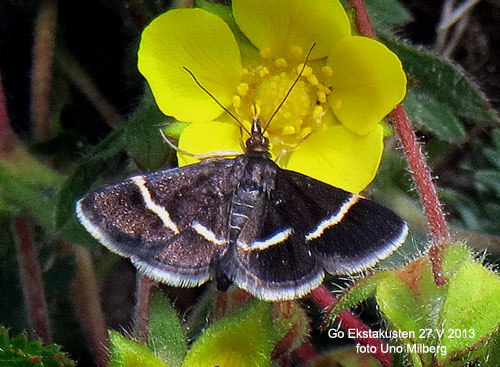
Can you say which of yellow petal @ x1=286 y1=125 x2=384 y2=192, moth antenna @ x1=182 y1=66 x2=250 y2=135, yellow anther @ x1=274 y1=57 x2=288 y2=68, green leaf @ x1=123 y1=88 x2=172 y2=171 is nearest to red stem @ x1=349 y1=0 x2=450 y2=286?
yellow petal @ x1=286 y1=125 x2=384 y2=192

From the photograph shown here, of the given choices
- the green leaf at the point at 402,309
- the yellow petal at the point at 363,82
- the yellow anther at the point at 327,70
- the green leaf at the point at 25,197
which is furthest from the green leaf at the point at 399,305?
the green leaf at the point at 25,197

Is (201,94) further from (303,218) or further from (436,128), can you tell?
(436,128)

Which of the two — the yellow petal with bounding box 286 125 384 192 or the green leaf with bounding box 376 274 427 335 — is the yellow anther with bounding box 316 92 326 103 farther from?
the green leaf with bounding box 376 274 427 335

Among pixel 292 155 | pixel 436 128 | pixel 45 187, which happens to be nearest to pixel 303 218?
pixel 292 155

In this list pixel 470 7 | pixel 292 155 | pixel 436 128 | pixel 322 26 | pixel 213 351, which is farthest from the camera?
pixel 470 7

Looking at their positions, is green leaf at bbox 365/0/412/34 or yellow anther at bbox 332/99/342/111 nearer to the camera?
yellow anther at bbox 332/99/342/111

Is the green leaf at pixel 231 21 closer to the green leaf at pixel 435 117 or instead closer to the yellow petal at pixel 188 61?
the yellow petal at pixel 188 61
